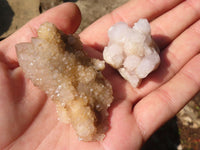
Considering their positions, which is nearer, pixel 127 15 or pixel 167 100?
pixel 167 100

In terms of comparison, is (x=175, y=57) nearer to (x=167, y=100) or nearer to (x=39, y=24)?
(x=167, y=100)

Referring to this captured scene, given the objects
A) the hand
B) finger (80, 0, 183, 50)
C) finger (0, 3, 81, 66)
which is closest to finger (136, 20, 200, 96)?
the hand

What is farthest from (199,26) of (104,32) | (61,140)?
(61,140)

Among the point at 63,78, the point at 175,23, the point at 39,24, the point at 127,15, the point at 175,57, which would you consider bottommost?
the point at 175,57

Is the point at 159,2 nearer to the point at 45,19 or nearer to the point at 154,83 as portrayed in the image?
the point at 154,83

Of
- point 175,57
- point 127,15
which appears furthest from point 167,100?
point 127,15

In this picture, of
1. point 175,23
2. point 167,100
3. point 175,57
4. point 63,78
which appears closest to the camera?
point 63,78

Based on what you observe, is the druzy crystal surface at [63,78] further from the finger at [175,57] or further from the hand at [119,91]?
the finger at [175,57]
